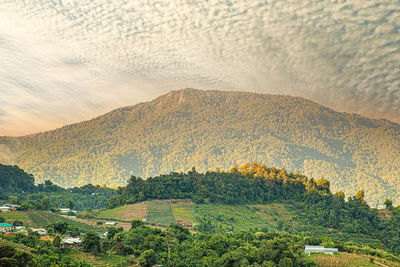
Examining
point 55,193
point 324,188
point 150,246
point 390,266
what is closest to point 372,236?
point 324,188

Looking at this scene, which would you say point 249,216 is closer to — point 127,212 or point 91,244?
point 127,212

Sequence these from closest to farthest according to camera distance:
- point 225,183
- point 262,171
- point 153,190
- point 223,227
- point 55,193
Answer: point 223,227 < point 153,190 < point 225,183 < point 262,171 < point 55,193

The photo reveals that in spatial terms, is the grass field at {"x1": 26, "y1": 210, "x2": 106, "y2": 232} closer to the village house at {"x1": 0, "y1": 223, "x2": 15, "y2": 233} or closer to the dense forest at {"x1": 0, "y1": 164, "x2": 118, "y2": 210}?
the village house at {"x1": 0, "y1": 223, "x2": 15, "y2": 233}

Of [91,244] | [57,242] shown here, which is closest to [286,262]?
[91,244]

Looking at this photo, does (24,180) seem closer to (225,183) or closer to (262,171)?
(225,183)

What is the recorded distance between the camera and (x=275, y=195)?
3969 inches

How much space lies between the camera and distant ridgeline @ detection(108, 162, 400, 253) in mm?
84750

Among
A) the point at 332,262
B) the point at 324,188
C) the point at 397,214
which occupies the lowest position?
the point at 332,262

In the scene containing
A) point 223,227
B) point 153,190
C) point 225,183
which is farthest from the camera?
point 225,183

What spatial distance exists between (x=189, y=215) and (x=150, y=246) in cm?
3203

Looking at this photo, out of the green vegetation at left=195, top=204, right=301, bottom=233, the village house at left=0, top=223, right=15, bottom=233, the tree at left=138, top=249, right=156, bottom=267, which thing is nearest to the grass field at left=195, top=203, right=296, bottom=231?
the green vegetation at left=195, top=204, right=301, bottom=233

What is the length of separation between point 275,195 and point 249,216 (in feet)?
57.0

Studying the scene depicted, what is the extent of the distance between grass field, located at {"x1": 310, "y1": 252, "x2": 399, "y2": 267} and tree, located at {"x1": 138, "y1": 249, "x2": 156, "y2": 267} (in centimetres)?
2328

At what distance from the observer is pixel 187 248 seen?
53.2 m
